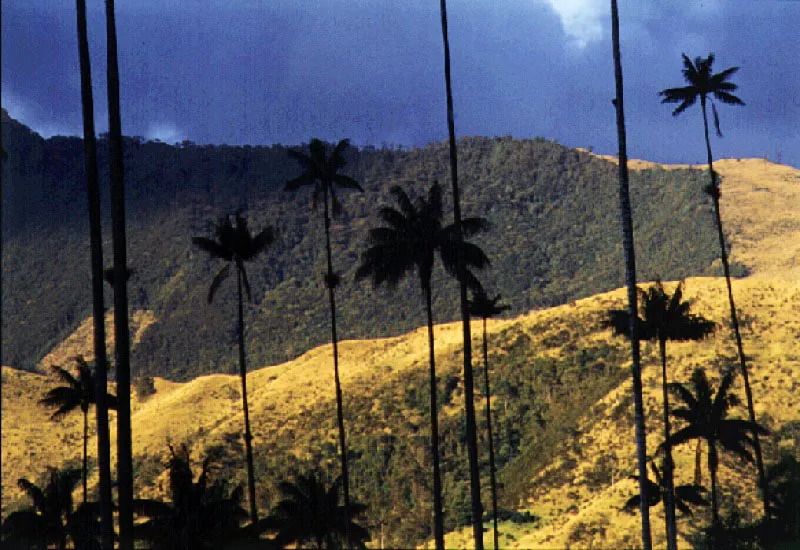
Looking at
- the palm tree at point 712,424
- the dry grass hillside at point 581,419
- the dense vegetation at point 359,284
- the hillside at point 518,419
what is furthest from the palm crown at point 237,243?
the dense vegetation at point 359,284

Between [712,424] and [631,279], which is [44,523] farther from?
[712,424]

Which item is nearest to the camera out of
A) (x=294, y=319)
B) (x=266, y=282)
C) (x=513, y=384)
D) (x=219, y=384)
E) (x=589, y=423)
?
(x=589, y=423)

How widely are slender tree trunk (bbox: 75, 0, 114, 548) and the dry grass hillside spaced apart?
17077mm

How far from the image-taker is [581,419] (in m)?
82.7

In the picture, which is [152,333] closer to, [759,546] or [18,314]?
[18,314]

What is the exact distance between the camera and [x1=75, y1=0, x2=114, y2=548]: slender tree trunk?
20.0 m

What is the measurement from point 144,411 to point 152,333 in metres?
54.0

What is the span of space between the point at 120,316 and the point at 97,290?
910mm

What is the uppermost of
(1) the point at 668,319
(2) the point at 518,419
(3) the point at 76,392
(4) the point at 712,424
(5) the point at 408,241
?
(5) the point at 408,241

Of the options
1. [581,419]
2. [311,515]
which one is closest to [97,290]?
[311,515]

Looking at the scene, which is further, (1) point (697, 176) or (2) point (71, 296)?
(2) point (71, 296)

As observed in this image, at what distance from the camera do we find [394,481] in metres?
85.6

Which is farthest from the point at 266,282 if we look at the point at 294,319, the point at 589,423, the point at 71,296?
the point at 589,423

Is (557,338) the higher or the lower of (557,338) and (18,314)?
the lower
